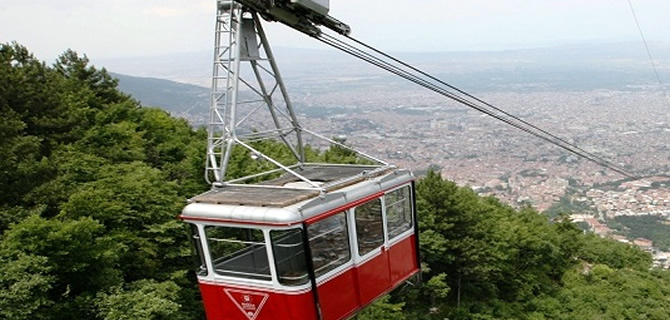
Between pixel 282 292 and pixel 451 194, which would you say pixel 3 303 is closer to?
pixel 282 292

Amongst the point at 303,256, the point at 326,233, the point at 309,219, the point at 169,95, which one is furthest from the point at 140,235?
the point at 169,95

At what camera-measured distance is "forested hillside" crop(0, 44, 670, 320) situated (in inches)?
467

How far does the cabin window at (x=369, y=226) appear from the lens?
7746mm

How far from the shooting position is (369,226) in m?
7.99

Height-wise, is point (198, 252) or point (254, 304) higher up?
point (198, 252)

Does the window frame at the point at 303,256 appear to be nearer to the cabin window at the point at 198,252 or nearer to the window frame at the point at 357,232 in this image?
the window frame at the point at 357,232

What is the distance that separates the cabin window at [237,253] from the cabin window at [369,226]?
54.1 inches

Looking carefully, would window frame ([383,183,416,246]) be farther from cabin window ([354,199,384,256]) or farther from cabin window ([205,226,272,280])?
cabin window ([205,226,272,280])

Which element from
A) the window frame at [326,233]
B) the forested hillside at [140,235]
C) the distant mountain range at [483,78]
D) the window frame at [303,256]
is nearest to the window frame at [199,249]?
the window frame at [303,256]

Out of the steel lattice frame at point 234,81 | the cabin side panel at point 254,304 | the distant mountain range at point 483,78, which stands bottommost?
the distant mountain range at point 483,78

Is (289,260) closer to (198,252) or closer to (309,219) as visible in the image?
(309,219)

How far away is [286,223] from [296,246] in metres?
0.43

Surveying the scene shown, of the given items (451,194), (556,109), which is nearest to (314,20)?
(451,194)

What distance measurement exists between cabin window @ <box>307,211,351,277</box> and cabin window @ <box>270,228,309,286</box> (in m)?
0.19
